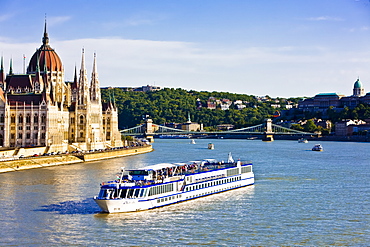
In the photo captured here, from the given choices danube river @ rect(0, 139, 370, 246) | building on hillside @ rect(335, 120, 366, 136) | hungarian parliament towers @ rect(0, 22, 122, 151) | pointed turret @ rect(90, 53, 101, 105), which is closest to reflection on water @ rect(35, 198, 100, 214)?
danube river @ rect(0, 139, 370, 246)

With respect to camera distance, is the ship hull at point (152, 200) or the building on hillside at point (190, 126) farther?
the building on hillside at point (190, 126)

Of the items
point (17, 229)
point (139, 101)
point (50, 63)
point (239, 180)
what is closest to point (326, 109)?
point (139, 101)

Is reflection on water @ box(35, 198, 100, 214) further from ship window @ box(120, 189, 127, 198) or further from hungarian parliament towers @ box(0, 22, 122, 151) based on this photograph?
hungarian parliament towers @ box(0, 22, 122, 151)

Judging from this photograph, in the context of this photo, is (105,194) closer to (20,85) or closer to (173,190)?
(173,190)

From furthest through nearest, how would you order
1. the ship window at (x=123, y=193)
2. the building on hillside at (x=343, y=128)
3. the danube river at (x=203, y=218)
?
the building on hillside at (x=343, y=128), the ship window at (x=123, y=193), the danube river at (x=203, y=218)

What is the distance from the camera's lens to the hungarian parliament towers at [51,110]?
75.4m

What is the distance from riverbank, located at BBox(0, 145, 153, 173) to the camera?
58000 millimetres

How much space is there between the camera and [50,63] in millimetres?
91562

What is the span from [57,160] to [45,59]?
27.6 metres

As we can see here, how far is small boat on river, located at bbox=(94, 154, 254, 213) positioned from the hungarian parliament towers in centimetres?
3327

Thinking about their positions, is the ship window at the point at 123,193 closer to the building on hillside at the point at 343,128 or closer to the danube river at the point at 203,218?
the danube river at the point at 203,218

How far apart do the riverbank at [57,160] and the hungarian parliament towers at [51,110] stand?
359 centimetres

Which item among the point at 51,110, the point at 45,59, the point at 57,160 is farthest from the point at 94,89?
the point at 57,160

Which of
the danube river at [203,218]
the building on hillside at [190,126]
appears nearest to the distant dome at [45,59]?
the danube river at [203,218]
